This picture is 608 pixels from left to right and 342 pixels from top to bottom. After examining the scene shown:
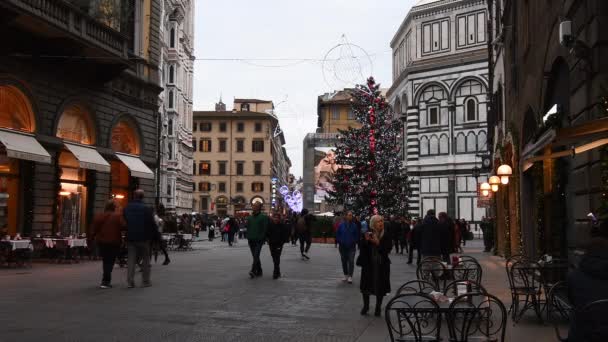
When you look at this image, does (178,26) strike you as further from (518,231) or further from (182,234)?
(518,231)

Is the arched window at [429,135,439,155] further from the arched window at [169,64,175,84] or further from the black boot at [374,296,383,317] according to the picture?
the black boot at [374,296,383,317]

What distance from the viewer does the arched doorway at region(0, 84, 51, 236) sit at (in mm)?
22594

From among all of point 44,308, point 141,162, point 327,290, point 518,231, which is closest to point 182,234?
point 141,162

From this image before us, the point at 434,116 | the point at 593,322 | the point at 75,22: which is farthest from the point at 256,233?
the point at 434,116

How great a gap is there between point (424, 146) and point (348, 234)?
4462cm

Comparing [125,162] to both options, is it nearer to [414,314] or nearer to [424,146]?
[414,314]

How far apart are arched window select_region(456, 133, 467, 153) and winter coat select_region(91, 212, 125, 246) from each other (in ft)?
154

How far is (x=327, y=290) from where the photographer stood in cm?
1598

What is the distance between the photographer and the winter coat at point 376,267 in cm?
1172

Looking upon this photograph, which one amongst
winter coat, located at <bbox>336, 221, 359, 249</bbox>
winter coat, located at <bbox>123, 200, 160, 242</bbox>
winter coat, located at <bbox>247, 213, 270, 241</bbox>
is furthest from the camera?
winter coat, located at <bbox>247, 213, 270, 241</bbox>

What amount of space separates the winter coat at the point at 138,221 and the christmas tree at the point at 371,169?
28.2 meters

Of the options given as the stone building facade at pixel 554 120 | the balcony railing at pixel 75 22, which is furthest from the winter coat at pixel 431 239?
the balcony railing at pixel 75 22

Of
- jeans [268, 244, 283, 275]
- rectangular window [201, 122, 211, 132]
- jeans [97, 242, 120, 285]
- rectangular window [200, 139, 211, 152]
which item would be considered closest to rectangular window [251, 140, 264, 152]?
rectangular window [200, 139, 211, 152]

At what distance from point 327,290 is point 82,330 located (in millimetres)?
7098
